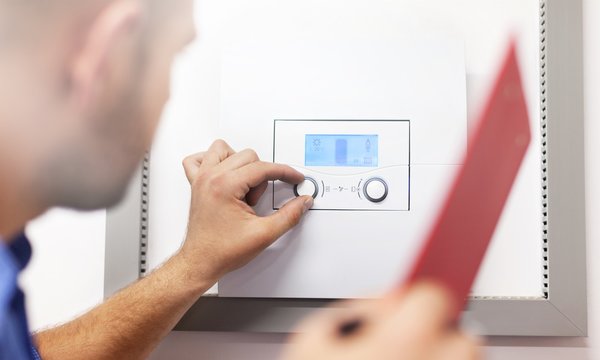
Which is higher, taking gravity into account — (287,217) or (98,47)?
(98,47)

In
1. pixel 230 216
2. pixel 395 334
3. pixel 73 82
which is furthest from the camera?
pixel 230 216

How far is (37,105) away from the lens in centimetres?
27

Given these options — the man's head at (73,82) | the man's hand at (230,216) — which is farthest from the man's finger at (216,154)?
the man's head at (73,82)

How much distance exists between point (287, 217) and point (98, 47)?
267mm

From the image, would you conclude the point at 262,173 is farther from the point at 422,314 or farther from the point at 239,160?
the point at 422,314

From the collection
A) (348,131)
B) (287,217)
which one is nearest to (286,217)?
(287,217)

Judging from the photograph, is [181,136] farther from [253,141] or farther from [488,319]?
[488,319]

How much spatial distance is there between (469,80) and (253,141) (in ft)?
0.77

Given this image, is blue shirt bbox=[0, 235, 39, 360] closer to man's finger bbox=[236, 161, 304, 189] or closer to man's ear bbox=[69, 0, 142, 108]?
man's ear bbox=[69, 0, 142, 108]

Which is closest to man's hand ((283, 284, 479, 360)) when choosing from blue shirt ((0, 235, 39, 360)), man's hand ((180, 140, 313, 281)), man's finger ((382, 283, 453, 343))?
man's finger ((382, 283, 453, 343))

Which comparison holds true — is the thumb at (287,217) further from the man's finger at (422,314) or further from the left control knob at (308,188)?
the man's finger at (422,314)

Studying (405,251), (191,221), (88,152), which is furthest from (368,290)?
(88,152)

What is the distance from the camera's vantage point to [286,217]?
1.68 feet

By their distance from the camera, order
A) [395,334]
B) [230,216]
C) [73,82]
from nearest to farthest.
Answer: [395,334] < [73,82] < [230,216]
